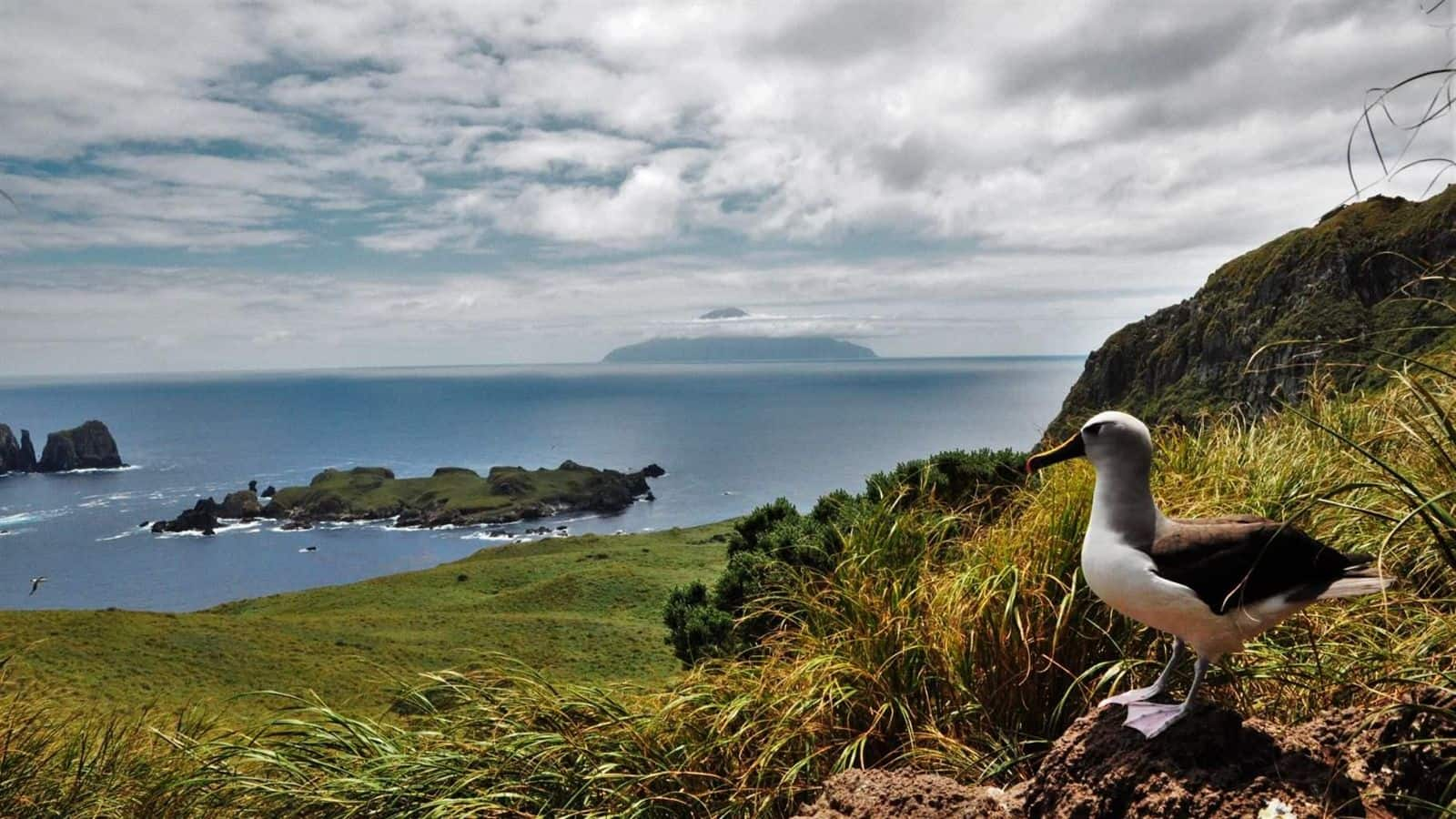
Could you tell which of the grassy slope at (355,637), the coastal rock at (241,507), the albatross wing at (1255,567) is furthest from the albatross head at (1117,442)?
the coastal rock at (241,507)

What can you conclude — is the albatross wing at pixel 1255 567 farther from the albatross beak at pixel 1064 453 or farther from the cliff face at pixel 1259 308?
the cliff face at pixel 1259 308

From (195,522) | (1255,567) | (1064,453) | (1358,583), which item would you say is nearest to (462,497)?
(195,522)

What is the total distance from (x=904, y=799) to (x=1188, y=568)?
164 cm

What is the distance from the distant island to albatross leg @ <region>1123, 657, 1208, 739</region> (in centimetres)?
13219

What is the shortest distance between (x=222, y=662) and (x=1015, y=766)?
38.7 meters

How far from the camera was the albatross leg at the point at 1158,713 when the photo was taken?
11.1 feet

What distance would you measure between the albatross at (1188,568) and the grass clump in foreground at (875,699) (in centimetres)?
98

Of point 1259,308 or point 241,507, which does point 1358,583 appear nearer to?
point 1259,308

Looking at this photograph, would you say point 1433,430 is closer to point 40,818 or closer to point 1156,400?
point 40,818

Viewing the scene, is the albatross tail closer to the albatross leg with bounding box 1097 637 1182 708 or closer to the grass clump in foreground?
the albatross leg with bounding box 1097 637 1182 708

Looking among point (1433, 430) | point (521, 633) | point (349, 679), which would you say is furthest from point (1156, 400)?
point (1433, 430)

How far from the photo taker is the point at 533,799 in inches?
200

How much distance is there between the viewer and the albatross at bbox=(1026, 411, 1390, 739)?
3324mm

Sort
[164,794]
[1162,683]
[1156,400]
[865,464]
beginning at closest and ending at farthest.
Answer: [1162,683] → [164,794] → [1156,400] → [865,464]
